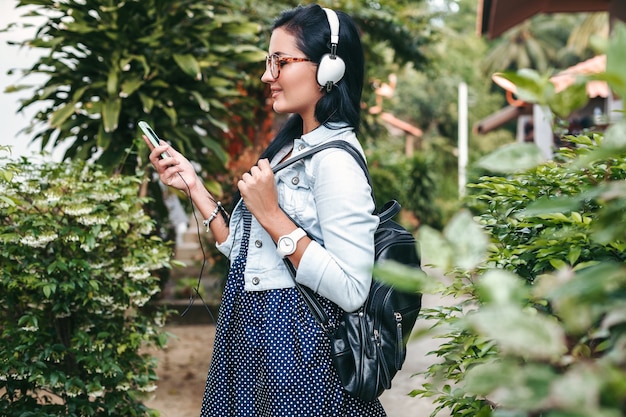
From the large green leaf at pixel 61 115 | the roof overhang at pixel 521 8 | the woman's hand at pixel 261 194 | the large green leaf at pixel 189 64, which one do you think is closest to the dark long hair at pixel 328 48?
the woman's hand at pixel 261 194

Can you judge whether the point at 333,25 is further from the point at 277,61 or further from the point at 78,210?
the point at 78,210

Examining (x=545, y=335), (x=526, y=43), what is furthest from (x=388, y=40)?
(x=526, y=43)

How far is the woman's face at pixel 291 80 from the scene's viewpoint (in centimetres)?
192

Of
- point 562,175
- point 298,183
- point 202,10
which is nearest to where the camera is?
point 562,175

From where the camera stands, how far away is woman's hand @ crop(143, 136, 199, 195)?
6.68 ft

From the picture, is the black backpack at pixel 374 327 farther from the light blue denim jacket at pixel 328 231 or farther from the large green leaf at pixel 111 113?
the large green leaf at pixel 111 113

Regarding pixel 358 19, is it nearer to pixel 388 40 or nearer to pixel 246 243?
pixel 388 40

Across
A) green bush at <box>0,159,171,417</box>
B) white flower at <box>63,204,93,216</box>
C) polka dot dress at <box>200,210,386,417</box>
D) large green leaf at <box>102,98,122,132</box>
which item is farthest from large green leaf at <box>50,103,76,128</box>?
polka dot dress at <box>200,210,386,417</box>

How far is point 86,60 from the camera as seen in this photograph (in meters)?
4.50

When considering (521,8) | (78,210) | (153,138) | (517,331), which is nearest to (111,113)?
(78,210)

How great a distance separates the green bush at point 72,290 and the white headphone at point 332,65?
1.41 meters

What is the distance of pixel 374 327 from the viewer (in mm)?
1777

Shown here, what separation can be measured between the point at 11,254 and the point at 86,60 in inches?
79.4

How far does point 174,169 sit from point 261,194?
416 millimetres
